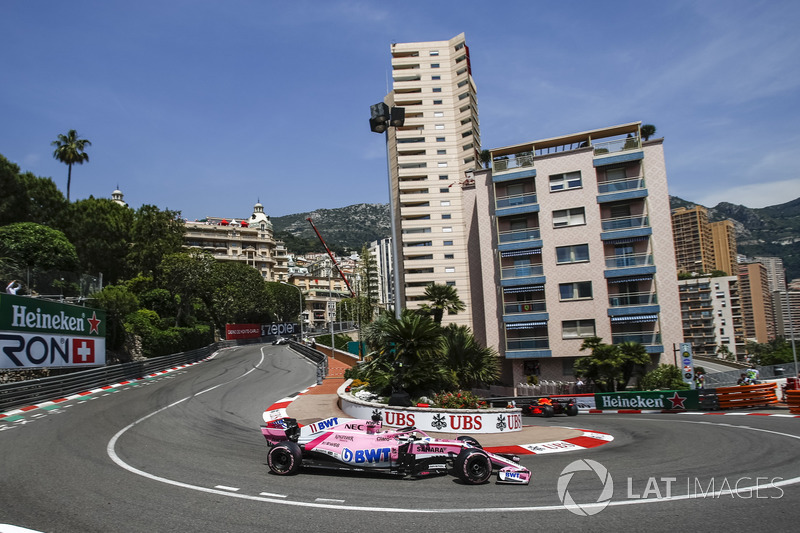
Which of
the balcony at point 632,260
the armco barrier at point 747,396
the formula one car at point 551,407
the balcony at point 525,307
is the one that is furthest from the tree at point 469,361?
the balcony at point 632,260

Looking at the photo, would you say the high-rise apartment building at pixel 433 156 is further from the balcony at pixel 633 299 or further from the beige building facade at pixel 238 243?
the beige building facade at pixel 238 243

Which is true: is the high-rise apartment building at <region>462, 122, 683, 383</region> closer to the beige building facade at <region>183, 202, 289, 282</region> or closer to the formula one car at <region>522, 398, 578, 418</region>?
the formula one car at <region>522, 398, 578, 418</region>

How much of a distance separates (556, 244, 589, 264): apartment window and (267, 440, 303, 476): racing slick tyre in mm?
31736

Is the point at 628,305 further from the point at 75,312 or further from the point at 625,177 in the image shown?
the point at 75,312

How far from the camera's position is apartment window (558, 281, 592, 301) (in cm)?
3803

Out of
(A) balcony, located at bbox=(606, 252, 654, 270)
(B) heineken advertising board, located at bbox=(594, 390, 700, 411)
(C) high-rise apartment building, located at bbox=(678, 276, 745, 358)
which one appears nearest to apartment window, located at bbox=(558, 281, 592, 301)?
(A) balcony, located at bbox=(606, 252, 654, 270)

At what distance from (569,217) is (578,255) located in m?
3.02

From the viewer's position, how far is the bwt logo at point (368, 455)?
10719mm

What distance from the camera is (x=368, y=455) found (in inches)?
424

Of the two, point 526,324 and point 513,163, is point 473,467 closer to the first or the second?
point 526,324

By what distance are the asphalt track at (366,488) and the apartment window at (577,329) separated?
817 inches

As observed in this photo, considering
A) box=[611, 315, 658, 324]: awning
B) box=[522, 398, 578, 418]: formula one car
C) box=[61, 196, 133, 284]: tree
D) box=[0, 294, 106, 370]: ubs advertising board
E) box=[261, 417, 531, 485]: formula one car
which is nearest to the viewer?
box=[261, 417, 531, 485]: formula one car

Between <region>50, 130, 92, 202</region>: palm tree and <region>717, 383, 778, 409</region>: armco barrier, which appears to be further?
<region>50, 130, 92, 202</region>: palm tree

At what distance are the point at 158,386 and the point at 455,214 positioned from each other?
2198 inches
